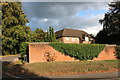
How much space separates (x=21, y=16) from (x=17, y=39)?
5685 mm

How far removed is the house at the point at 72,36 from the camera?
4809cm

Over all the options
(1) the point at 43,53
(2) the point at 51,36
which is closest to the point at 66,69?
(1) the point at 43,53

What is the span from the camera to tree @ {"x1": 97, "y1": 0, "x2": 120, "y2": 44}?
3506cm

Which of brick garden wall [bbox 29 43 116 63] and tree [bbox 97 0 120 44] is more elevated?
tree [bbox 97 0 120 44]

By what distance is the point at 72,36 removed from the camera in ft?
163

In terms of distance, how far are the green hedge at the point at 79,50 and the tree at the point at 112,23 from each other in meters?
15.1

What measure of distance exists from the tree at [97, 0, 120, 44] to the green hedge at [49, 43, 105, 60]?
15056 millimetres

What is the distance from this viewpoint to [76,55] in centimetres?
2050

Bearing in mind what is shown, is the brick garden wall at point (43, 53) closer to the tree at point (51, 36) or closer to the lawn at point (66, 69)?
the lawn at point (66, 69)

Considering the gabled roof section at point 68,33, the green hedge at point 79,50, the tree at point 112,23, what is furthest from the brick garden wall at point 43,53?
the gabled roof section at point 68,33

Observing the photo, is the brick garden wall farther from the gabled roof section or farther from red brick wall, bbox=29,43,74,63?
the gabled roof section

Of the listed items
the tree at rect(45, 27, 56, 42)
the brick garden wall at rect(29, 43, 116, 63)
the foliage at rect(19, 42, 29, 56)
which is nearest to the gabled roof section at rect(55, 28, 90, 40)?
the tree at rect(45, 27, 56, 42)

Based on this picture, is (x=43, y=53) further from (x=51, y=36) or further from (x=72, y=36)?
(x=72, y=36)

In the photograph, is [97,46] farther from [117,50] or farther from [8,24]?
[8,24]
